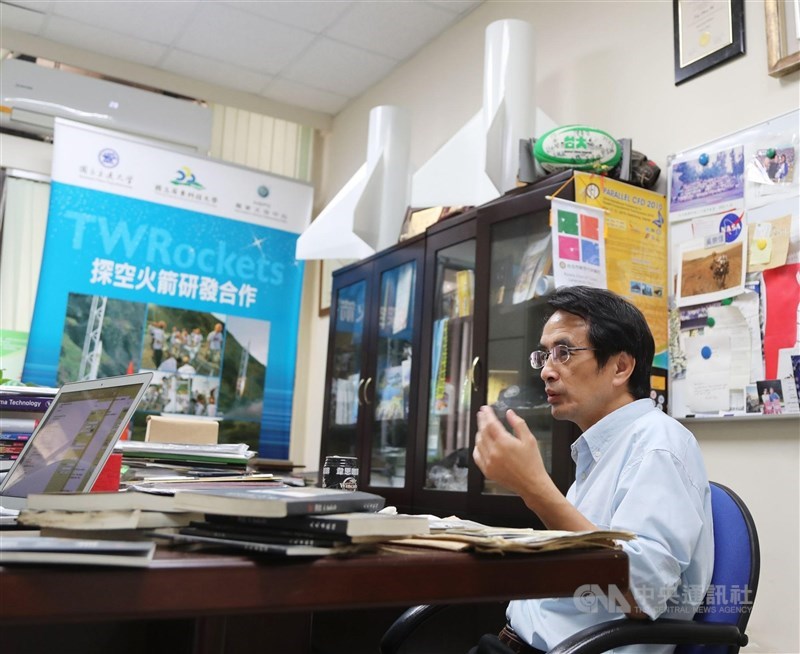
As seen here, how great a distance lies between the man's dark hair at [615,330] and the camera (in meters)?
1.49

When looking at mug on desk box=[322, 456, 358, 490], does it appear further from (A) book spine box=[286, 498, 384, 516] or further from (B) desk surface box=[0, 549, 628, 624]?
(B) desk surface box=[0, 549, 628, 624]

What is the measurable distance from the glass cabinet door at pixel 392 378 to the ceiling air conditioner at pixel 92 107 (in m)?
1.94

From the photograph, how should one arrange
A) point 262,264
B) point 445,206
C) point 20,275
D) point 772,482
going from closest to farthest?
point 772,482, point 445,206, point 20,275, point 262,264

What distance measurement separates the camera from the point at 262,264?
478cm

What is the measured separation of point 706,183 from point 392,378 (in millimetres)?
1534

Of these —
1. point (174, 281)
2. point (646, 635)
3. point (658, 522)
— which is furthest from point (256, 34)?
point (646, 635)

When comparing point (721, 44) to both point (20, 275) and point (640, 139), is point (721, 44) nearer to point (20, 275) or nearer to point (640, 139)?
point (640, 139)

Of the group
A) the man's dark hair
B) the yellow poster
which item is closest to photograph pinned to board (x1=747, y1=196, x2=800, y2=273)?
the yellow poster

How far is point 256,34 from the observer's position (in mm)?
4090

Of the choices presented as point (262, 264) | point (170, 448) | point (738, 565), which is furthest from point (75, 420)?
point (262, 264)

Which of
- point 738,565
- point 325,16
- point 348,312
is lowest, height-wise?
point 738,565

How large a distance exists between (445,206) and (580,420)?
175cm

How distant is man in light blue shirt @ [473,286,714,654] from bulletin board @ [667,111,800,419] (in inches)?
29.5

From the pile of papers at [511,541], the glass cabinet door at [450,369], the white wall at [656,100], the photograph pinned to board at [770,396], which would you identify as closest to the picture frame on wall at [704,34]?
the white wall at [656,100]
